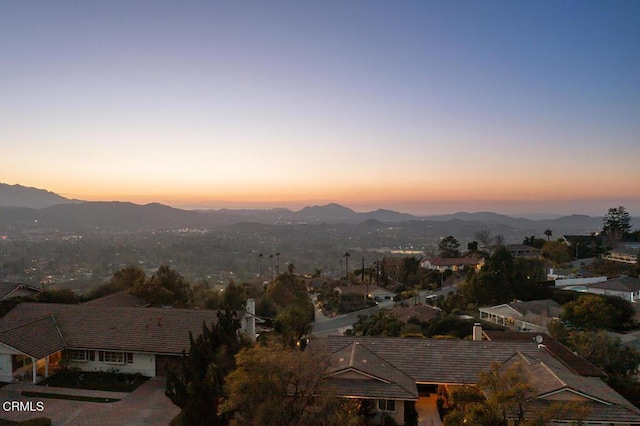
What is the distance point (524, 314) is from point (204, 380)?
31.4 m

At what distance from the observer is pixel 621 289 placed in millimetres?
41531

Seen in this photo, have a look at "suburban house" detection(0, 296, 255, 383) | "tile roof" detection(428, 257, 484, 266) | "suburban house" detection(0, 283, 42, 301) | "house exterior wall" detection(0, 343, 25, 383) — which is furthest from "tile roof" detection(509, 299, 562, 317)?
"suburban house" detection(0, 283, 42, 301)

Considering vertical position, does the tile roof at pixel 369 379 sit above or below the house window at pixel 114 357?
above

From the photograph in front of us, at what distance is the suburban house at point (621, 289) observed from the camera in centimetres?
4097

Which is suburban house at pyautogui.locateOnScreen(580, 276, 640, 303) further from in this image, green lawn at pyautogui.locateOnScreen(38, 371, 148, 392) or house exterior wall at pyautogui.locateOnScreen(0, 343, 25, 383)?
house exterior wall at pyautogui.locateOnScreen(0, 343, 25, 383)

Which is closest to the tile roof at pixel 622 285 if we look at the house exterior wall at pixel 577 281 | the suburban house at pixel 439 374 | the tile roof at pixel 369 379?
the house exterior wall at pixel 577 281

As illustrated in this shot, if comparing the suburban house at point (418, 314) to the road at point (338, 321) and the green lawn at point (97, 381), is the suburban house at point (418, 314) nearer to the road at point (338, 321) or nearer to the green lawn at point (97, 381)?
the road at point (338, 321)

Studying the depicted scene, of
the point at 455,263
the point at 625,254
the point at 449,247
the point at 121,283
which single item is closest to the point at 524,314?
the point at 625,254

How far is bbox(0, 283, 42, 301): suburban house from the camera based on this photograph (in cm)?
3233

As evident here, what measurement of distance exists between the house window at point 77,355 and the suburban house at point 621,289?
43552 mm

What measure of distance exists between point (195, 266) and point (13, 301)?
81.1m

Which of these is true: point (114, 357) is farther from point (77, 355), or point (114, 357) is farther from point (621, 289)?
point (621, 289)

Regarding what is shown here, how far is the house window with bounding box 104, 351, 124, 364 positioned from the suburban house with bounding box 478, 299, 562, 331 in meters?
29.7

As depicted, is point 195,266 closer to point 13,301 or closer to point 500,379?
point 13,301
